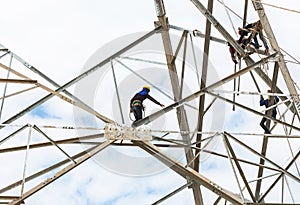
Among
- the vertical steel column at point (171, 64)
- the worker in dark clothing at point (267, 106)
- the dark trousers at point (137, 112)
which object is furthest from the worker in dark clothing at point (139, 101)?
the worker in dark clothing at point (267, 106)

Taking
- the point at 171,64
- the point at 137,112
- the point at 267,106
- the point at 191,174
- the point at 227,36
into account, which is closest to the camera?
the point at 191,174

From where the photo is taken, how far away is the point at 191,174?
11.9 meters

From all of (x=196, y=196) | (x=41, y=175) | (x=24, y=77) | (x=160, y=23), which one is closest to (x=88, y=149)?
(x=41, y=175)

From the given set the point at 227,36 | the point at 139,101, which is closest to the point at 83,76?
the point at 139,101

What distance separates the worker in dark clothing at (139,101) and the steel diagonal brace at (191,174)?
166 centimetres

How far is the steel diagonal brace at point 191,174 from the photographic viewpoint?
11063 millimetres

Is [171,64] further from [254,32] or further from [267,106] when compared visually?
[267,106]

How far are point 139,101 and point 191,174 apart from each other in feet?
11.9

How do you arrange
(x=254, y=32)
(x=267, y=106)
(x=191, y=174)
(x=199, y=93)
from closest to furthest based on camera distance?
(x=191, y=174) → (x=199, y=93) → (x=254, y=32) → (x=267, y=106)

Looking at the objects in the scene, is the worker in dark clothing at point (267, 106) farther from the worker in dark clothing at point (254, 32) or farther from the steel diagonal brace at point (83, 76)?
the steel diagonal brace at point (83, 76)

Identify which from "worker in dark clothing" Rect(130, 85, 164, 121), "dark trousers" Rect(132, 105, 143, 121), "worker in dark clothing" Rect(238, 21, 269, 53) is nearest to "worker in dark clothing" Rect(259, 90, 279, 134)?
"worker in dark clothing" Rect(238, 21, 269, 53)

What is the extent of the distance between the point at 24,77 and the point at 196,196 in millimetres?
6785

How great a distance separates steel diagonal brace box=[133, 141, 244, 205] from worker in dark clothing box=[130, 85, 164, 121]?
1.66 meters

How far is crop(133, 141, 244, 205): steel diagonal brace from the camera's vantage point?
1106cm
